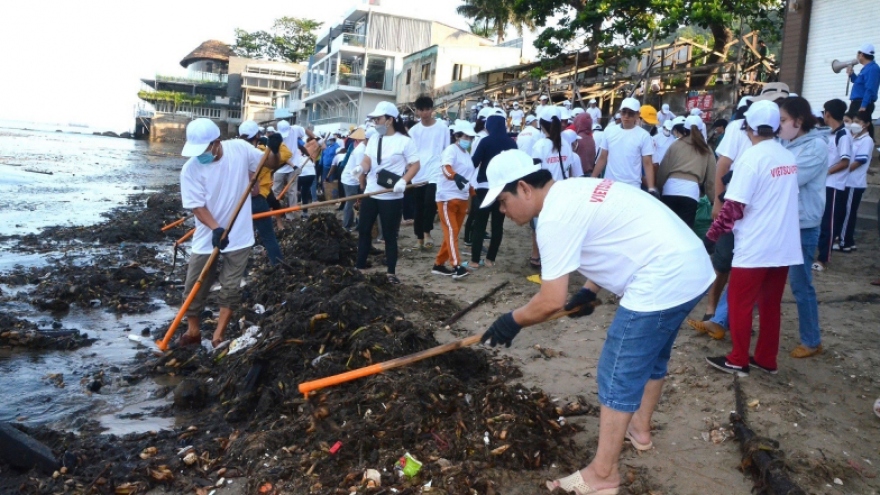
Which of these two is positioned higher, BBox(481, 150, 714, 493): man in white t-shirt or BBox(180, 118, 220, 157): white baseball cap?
BBox(180, 118, 220, 157): white baseball cap

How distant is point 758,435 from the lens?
393cm

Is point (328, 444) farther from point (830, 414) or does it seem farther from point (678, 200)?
point (678, 200)

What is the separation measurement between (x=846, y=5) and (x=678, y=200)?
31.5 ft

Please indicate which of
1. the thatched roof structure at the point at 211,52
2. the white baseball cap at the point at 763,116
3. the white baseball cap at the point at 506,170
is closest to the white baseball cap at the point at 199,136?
the white baseball cap at the point at 506,170

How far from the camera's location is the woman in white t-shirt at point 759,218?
4.43 metres

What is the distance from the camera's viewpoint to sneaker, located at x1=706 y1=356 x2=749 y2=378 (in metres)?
4.68

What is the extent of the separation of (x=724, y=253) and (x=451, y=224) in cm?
347

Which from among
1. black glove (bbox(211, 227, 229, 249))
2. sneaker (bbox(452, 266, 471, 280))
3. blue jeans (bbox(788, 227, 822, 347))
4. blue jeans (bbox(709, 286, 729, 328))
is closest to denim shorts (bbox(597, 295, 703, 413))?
blue jeans (bbox(788, 227, 822, 347))

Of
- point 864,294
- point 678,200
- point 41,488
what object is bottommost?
point 41,488

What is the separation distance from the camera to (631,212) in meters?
3.04

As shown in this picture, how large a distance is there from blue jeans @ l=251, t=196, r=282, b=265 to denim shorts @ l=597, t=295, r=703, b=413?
5344 mm

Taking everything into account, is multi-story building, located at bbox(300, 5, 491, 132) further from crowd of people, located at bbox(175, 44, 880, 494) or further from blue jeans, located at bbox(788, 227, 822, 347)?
blue jeans, located at bbox(788, 227, 822, 347)

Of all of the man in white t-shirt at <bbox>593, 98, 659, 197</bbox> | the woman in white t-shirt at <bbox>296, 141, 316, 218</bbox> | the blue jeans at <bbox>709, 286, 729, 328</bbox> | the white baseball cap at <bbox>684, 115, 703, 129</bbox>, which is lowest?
the blue jeans at <bbox>709, 286, 729, 328</bbox>

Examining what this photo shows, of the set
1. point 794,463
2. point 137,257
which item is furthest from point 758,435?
point 137,257
